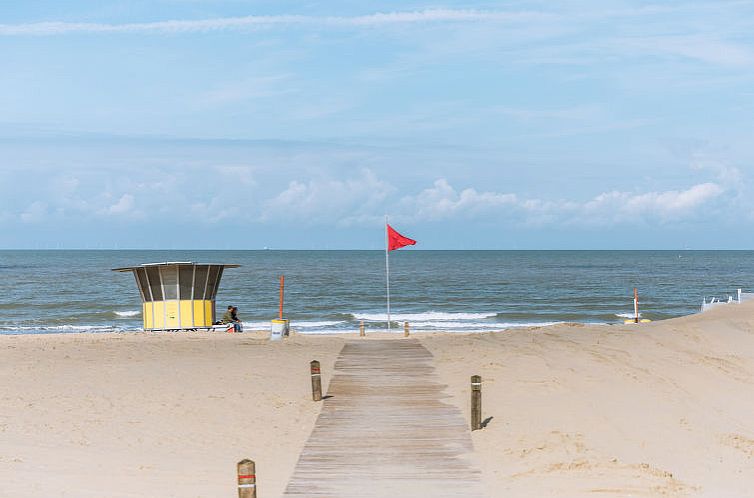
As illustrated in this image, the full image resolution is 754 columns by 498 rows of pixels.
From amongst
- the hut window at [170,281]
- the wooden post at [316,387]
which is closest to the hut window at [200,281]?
the hut window at [170,281]

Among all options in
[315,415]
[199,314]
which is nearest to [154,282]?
[199,314]

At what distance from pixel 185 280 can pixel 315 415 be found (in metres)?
17.4

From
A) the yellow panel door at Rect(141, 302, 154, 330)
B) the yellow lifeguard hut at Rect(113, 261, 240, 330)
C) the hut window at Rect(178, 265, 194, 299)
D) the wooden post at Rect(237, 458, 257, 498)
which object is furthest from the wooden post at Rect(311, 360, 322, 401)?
the yellow panel door at Rect(141, 302, 154, 330)

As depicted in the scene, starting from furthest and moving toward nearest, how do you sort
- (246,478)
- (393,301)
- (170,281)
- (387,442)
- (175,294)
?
(393,301) < (175,294) < (170,281) < (387,442) < (246,478)

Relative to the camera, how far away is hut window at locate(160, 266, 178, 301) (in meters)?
31.6

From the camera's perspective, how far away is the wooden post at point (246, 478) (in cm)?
871

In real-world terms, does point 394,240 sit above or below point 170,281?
above

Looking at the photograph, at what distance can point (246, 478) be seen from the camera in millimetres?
8758

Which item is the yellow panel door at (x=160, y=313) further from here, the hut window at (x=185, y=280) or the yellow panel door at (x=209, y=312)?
the yellow panel door at (x=209, y=312)

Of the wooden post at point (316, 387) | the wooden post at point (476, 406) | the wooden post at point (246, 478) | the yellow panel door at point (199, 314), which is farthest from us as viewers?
the yellow panel door at point (199, 314)

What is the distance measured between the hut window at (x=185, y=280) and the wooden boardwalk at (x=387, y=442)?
43.6 ft

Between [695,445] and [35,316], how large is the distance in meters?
47.2

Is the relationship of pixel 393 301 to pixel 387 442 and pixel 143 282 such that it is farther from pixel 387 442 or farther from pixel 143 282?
pixel 387 442

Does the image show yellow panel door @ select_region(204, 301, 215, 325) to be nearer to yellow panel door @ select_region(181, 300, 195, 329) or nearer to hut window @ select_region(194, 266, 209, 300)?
hut window @ select_region(194, 266, 209, 300)
